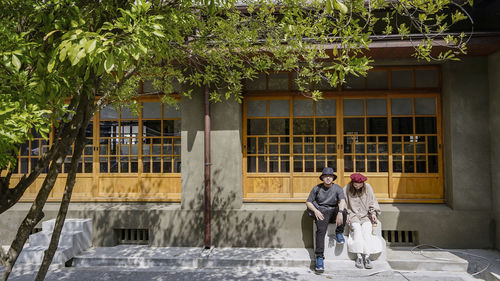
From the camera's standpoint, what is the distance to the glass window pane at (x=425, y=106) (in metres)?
7.41

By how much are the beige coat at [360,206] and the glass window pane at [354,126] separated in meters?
1.54

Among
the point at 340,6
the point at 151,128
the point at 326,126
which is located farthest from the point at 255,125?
the point at 340,6

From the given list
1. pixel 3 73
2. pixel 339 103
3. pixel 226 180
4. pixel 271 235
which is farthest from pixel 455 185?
pixel 3 73

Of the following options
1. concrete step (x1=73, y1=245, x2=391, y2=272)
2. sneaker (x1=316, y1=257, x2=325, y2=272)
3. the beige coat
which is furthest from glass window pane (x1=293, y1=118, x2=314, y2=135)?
sneaker (x1=316, y1=257, x2=325, y2=272)

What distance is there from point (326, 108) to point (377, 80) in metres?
1.35

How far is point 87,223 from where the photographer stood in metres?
7.11

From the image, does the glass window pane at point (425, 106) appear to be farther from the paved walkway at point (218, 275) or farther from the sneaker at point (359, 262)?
the sneaker at point (359, 262)

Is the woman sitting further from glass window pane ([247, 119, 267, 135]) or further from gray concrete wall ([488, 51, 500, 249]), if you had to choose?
gray concrete wall ([488, 51, 500, 249])

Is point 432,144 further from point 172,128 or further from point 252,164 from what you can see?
point 172,128

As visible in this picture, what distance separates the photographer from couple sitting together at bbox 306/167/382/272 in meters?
→ 5.95

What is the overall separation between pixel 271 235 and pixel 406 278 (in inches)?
106

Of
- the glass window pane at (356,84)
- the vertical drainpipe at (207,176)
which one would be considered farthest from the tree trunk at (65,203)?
the glass window pane at (356,84)

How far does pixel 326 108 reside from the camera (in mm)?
7633

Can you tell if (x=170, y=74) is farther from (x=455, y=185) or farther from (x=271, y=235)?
(x=455, y=185)
